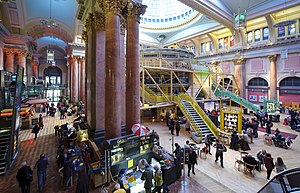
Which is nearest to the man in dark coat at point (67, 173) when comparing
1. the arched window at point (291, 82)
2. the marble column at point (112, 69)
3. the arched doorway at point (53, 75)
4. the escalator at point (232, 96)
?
the marble column at point (112, 69)

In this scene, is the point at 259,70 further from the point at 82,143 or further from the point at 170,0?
the point at 82,143

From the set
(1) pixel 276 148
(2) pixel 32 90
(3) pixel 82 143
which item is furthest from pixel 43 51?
(1) pixel 276 148

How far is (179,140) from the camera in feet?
38.2

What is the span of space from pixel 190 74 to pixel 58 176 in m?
16.7

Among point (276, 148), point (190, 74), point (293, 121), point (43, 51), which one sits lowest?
point (276, 148)

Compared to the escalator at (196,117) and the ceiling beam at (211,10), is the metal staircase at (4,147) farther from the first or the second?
the ceiling beam at (211,10)

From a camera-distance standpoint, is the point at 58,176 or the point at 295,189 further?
the point at 58,176

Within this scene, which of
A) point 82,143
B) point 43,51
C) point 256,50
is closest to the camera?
point 82,143

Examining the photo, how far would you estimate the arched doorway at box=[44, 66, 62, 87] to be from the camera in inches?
1523

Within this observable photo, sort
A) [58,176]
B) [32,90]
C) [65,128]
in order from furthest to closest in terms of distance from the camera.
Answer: [32,90]
[65,128]
[58,176]

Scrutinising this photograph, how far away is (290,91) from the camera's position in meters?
20.5

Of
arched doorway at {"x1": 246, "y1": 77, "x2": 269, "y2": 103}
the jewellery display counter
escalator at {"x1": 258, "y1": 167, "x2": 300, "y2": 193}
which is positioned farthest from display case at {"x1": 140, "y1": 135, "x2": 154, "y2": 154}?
arched doorway at {"x1": 246, "y1": 77, "x2": 269, "y2": 103}

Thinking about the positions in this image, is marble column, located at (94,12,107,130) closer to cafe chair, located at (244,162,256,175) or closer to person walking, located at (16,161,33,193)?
person walking, located at (16,161,33,193)

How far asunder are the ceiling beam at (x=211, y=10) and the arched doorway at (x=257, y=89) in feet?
28.6
